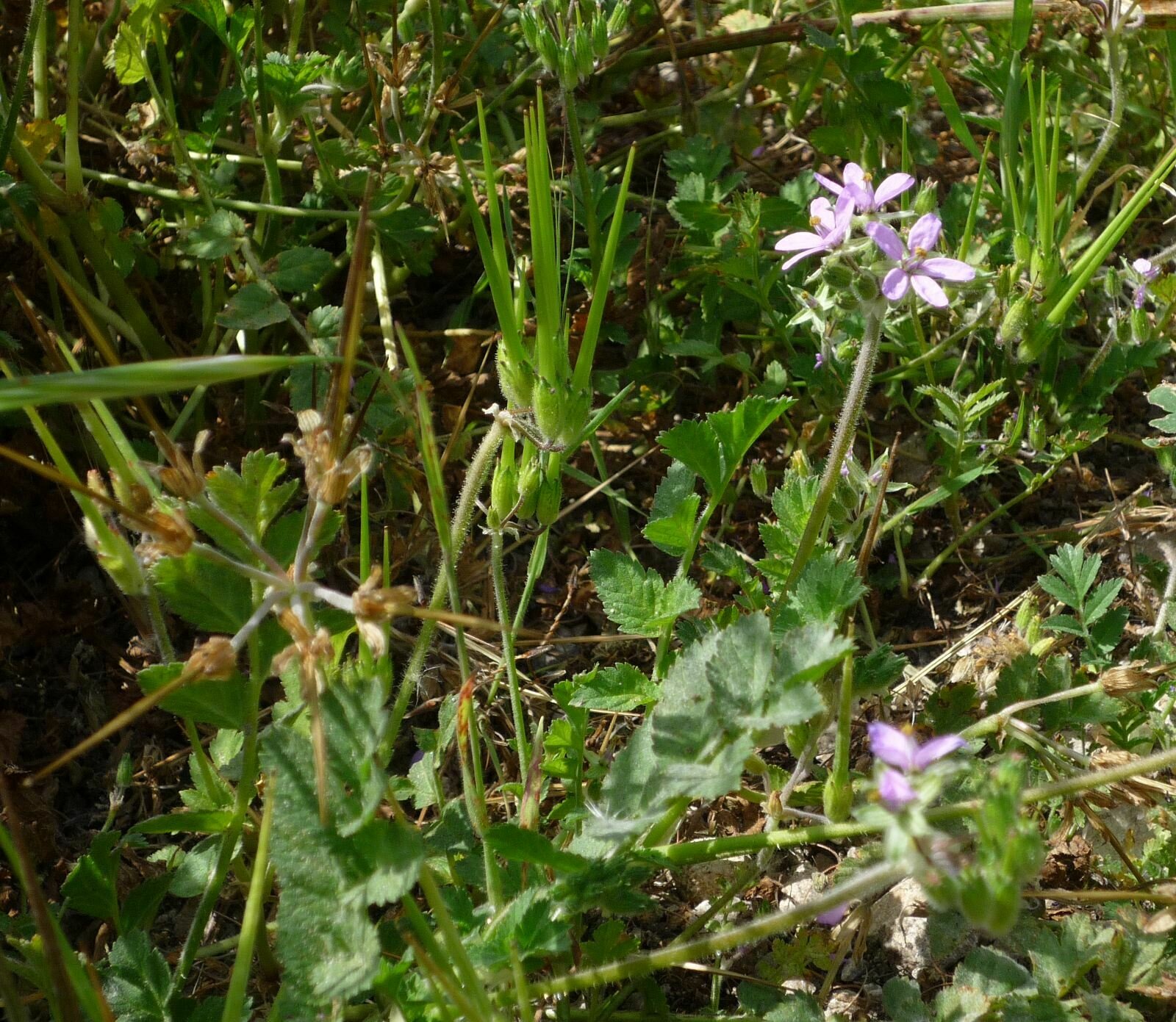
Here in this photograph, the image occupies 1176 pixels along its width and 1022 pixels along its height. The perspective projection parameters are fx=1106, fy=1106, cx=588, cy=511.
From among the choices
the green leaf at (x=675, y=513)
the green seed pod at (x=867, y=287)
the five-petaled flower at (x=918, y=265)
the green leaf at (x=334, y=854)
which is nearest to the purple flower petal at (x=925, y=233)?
the five-petaled flower at (x=918, y=265)

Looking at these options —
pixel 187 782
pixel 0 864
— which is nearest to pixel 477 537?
pixel 187 782

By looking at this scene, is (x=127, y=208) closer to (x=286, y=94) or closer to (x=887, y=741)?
(x=286, y=94)

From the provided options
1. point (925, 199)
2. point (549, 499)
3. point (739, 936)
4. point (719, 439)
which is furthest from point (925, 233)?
point (739, 936)

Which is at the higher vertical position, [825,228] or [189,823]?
[825,228]

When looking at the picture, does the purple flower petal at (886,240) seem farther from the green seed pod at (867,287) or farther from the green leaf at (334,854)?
the green leaf at (334,854)

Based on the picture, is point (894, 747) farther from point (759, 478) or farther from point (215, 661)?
point (759, 478)

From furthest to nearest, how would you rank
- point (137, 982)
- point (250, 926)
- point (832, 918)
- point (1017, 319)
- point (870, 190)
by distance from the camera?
point (1017, 319)
point (832, 918)
point (870, 190)
point (137, 982)
point (250, 926)

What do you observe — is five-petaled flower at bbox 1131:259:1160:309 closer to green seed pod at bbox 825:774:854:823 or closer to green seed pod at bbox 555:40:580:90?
green seed pod at bbox 555:40:580:90

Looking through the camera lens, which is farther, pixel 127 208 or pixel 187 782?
pixel 127 208
